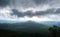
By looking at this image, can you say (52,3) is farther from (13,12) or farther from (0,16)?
(0,16)

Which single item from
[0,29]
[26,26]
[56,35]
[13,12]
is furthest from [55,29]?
[0,29]

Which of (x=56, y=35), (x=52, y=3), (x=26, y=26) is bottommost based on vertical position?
(x=56, y=35)

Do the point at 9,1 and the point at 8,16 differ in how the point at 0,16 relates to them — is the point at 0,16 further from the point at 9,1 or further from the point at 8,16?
the point at 9,1

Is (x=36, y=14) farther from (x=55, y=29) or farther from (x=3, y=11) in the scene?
(x=3, y=11)

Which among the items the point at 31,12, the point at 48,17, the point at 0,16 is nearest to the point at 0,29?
the point at 0,16

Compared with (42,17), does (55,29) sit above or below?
below

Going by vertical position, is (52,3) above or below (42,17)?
above

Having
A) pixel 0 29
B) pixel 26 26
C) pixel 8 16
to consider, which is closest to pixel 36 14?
pixel 26 26
